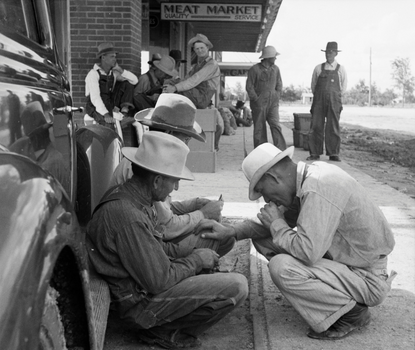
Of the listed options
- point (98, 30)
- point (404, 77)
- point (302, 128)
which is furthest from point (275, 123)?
point (404, 77)

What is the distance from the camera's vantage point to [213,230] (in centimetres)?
425

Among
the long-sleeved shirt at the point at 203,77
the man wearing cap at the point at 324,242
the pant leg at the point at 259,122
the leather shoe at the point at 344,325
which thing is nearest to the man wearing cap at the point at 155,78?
the long-sleeved shirt at the point at 203,77

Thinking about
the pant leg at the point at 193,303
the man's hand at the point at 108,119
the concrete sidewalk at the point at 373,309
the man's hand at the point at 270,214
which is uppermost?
the man's hand at the point at 108,119

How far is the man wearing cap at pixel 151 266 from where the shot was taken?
10.5ft

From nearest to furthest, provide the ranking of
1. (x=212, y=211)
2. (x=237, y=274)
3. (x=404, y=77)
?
(x=237, y=274)
(x=212, y=211)
(x=404, y=77)

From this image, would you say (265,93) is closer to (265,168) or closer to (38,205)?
(265,168)

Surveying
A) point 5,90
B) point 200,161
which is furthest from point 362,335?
point 200,161

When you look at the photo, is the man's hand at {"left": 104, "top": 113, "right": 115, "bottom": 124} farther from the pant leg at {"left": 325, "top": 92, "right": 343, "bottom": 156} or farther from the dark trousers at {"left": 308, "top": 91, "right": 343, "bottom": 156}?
the pant leg at {"left": 325, "top": 92, "right": 343, "bottom": 156}

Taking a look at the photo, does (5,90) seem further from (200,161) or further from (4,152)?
(200,161)

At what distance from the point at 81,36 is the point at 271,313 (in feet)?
23.8

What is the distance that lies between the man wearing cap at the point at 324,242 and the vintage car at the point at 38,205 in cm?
112

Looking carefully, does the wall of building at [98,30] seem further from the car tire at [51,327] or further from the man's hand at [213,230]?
the car tire at [51,327]

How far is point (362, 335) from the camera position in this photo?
3857mm

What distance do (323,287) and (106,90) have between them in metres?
6.46
